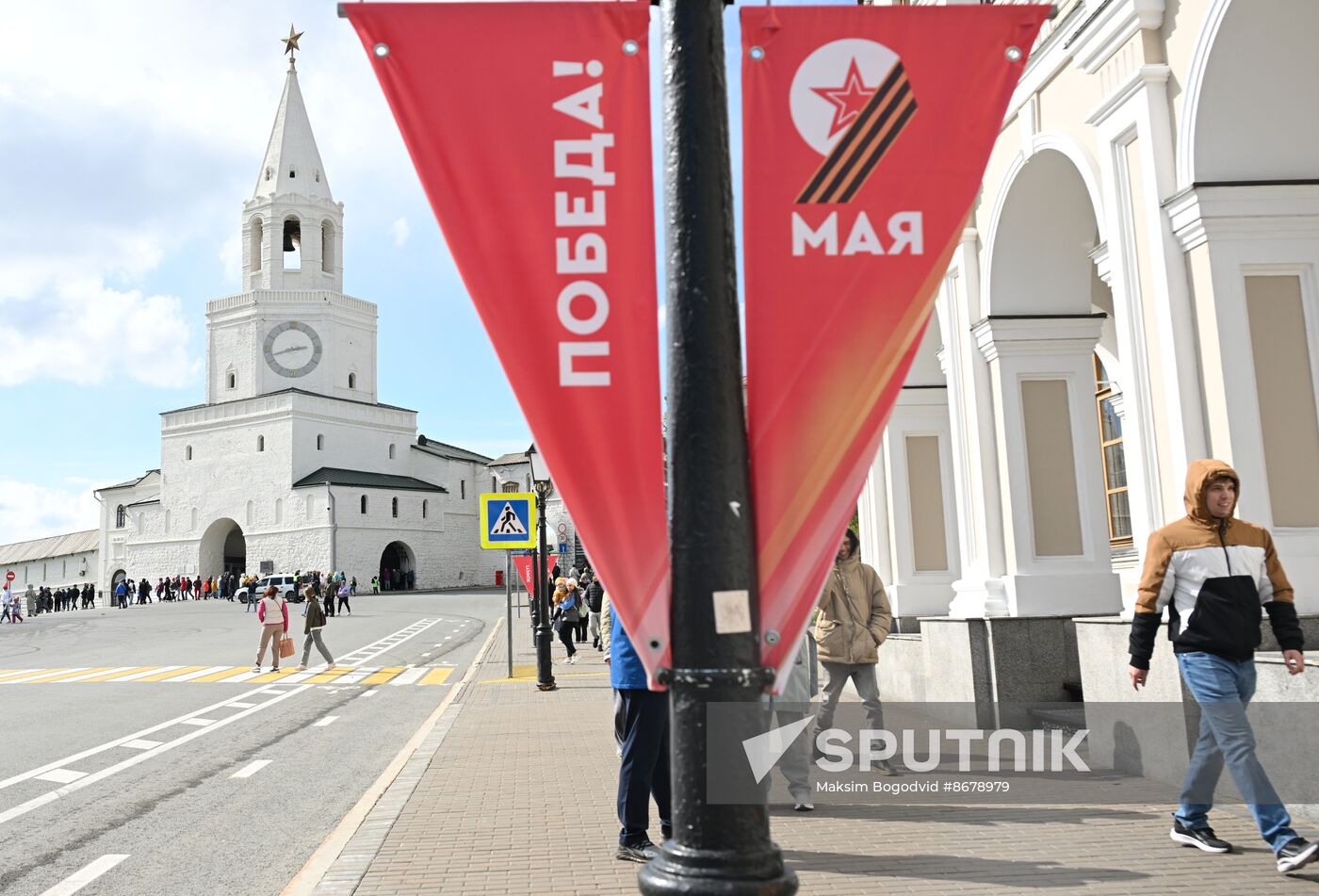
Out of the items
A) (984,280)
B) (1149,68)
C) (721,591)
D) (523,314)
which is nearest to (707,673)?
(721,591)

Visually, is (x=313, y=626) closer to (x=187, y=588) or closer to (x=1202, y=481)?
(x=1202, y=481)

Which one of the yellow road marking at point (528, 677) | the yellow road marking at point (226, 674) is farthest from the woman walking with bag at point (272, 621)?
the yellow road marking at point (528, 677)

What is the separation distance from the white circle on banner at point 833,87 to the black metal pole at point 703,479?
328 mm

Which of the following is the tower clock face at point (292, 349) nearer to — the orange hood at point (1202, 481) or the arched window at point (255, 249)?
the arched window at point (255, 249)

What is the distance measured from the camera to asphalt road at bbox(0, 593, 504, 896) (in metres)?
6.72

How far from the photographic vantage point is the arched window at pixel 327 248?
87.1 meters

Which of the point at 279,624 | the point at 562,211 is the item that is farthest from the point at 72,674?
the point at 562,211

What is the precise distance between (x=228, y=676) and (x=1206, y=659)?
19.2 metres

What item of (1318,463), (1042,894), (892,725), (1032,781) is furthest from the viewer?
(892,725)

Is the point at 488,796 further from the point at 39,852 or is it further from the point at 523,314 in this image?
the point at 523,314

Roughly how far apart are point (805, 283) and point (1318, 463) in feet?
21.0

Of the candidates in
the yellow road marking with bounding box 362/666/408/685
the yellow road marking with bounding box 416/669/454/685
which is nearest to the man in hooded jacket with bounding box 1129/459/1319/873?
the yellow road marking with bounding box 416/669/454/685

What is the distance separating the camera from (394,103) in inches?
122

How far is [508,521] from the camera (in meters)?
18.4
